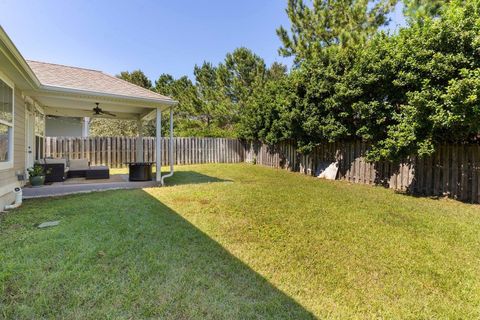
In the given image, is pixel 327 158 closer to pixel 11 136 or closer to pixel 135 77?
pixel 11 136

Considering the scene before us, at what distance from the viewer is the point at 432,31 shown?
17.8 feet

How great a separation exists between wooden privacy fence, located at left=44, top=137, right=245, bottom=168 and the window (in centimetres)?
751

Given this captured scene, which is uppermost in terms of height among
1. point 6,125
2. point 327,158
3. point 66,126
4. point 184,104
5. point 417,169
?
point 184,104

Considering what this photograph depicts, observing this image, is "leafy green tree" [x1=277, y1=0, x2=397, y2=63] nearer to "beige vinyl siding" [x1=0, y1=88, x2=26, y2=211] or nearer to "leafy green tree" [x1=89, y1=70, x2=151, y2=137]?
"beige vinyl siding" [x1=0, y1=88, x2=26, y2=211]

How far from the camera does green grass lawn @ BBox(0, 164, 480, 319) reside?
216cm

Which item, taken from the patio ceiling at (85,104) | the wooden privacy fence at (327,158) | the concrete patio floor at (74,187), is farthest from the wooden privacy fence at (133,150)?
the concrete patio floor at (74,187)

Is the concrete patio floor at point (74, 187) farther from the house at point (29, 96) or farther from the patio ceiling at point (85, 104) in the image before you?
the patio ceiling at point (85, 104)

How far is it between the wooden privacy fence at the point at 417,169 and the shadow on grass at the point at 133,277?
599 cm

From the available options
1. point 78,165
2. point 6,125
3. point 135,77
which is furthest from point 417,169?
point 135,77

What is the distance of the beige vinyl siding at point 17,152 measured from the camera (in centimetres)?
485

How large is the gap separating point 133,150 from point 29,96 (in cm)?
693

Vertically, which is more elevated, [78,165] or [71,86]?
[71,86]

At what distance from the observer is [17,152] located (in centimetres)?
576

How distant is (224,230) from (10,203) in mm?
4577
